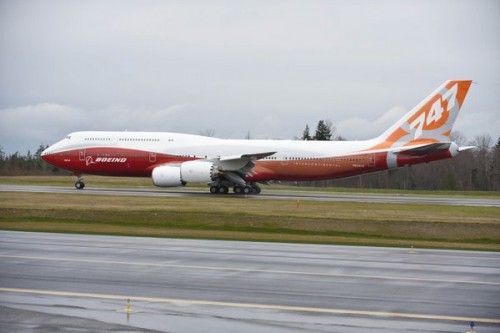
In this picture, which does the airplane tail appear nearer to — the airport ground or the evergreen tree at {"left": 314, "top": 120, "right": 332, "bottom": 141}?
the airport ground

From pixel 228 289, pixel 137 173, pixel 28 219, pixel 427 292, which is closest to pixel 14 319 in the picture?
pixel 228 289

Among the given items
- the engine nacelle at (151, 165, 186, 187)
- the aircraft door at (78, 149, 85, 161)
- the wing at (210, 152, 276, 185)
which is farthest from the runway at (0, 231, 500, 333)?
the aircraft door at (78, 149, 85, 161)

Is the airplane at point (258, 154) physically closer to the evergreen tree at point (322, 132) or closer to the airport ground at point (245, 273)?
the airport ground at point (245, 273)

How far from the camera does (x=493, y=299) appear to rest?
44.5 ft

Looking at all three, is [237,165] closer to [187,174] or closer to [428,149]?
[187,174]

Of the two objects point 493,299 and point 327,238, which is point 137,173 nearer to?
point 327,238

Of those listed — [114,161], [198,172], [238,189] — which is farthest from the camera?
[114,161]

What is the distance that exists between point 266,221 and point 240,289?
16.0 meters

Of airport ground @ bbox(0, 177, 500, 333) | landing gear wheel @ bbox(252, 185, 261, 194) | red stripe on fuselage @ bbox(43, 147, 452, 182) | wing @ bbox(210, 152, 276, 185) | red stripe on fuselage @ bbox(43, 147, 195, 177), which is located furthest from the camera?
landing gear wheel @ bbox(252, 185, 261, 194)

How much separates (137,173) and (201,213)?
17201 millimetres

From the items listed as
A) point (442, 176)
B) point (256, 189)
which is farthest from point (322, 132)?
point (256, 189)

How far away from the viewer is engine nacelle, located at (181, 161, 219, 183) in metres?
44.6

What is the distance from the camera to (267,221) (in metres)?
30.2

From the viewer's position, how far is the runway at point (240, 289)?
11484 millimetres
